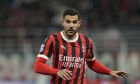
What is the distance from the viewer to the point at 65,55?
7582 millimetres

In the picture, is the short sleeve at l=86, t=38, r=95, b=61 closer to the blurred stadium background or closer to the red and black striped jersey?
the red and black striped jersey

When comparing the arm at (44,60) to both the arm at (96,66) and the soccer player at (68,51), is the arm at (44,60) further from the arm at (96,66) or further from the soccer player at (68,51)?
the arm at (96,66)

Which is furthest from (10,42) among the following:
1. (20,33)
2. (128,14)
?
(128,14)

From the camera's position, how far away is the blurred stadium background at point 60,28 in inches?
572

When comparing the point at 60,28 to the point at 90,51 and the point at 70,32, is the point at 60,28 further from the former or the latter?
the point at 70,32

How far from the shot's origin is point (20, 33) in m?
15.7

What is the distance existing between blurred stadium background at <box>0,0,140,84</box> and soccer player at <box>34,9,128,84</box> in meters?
6.35

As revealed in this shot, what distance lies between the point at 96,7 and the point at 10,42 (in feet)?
9.36

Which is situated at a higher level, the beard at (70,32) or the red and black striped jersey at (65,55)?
the beard at (70,32)

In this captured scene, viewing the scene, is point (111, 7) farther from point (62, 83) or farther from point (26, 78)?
point (62, 83)

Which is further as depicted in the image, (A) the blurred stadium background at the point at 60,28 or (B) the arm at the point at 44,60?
(A) the blurred stadium background at the point at 60,28

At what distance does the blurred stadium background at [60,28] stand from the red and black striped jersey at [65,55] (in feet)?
20.9

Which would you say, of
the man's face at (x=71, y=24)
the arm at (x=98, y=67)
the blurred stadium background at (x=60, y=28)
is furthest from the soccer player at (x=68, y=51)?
the blurred stadium background at (x=60, y=28)

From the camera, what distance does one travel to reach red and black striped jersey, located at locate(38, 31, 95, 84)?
24.6 feet
